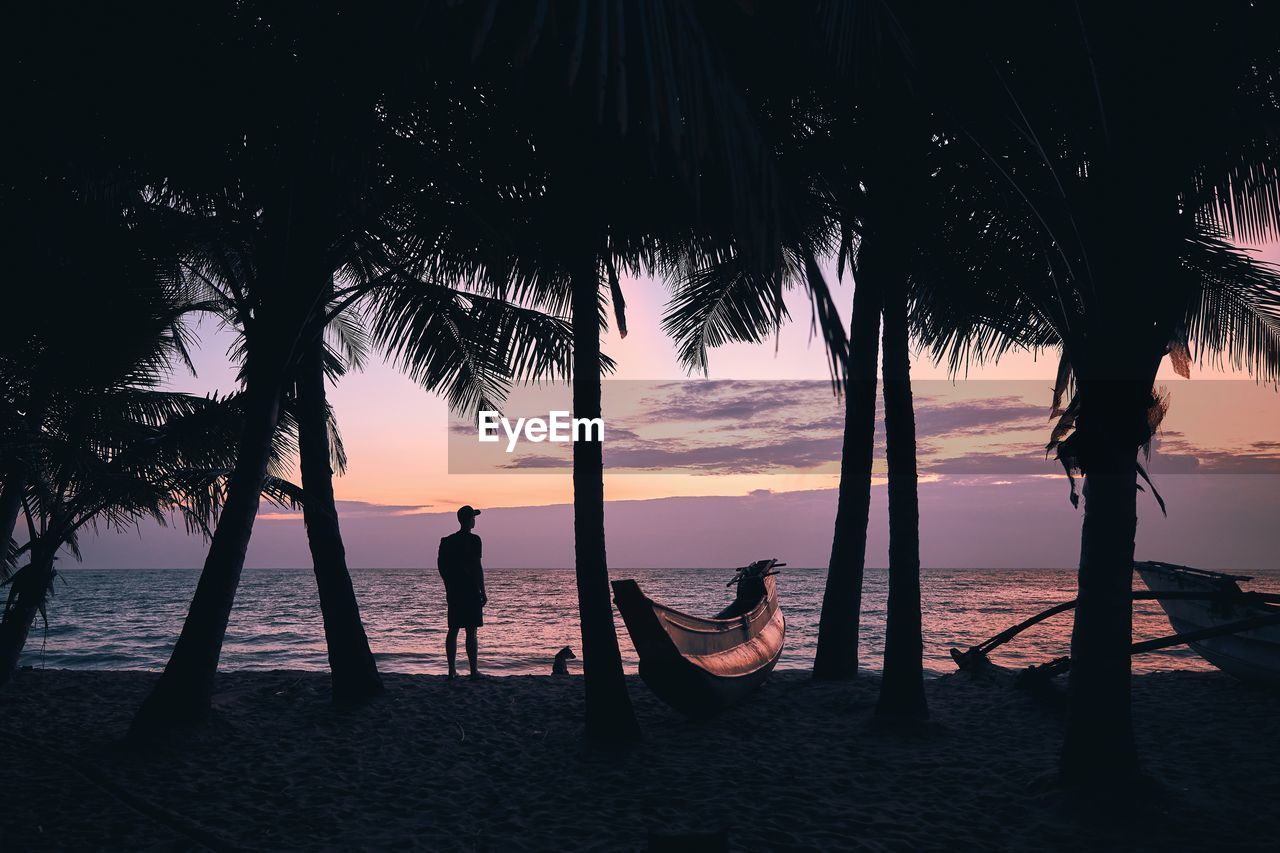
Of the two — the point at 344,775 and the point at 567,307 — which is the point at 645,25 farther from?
the point at 567,307

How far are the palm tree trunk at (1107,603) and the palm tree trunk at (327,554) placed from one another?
676 cm

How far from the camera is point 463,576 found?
9.17m

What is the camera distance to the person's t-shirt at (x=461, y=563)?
9195 millimetres

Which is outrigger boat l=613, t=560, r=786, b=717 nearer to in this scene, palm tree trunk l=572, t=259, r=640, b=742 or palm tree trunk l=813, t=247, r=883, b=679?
palm tree trunk l=572, t=259, r=640, b=742

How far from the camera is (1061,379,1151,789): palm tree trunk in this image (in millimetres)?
4996

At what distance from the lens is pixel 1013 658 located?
712 inches

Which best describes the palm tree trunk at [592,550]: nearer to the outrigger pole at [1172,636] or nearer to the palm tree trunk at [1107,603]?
the palm tree trunk at [1107,603]

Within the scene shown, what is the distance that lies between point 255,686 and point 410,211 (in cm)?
587

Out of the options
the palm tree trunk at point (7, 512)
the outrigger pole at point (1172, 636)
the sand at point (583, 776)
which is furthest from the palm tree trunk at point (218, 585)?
the outrigger pole at point (1172, 636)

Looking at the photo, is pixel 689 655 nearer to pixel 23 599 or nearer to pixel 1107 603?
pixel 1107 603

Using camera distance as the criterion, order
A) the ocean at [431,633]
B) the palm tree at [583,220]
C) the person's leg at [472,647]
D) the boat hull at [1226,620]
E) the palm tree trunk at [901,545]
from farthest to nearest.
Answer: the ocean at [431,633]
the person's leg at [472,647]
the boat hull at [1226,620]
the palm tree trunk at [901,545]
the palm tree at [583,220]

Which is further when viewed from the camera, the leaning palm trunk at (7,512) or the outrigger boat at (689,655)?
the leaning palm trunk at (7,512)

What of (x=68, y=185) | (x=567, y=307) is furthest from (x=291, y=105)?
(x=567, y=307)

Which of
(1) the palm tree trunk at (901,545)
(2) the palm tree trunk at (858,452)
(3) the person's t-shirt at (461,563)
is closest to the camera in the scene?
(1) the palm tree trunk at (901,545)
